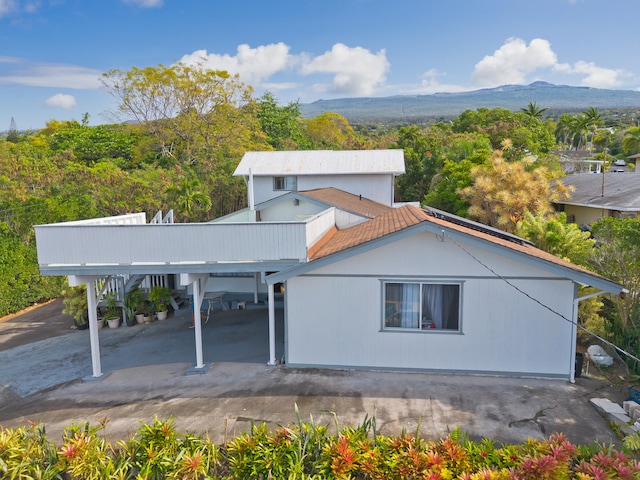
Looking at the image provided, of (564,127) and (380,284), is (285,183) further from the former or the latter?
(564,127)

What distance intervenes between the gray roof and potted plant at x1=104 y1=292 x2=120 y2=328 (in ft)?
72.8

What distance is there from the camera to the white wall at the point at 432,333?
10.3 meters

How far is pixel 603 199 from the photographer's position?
23.5 metres

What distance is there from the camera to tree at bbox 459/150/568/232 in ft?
66.6

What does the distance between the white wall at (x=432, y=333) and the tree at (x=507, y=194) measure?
10483 millimetres

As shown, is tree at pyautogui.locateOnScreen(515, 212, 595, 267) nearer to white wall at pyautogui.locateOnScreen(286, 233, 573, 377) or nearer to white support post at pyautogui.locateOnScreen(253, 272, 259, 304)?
white wall at pyautogui.locateOnScreen(286, 233, 573, 377)

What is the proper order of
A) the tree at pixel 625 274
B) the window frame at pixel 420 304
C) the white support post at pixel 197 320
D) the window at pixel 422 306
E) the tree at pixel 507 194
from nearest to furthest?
the window frame at pixel 420 304 → the window at pixel 422 306 → the tree at pixel 625 274 → the white support post at pixel 197 320 → the tree at pixel 507 194

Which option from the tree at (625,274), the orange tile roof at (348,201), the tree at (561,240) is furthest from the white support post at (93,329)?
the tree at (561,240)

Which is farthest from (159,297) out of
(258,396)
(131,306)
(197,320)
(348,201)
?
(348,201)

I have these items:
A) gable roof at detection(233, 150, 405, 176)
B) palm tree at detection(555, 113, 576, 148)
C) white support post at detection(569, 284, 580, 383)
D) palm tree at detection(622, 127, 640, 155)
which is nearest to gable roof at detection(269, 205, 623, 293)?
white support post at detection(569, 284, 580, 383)

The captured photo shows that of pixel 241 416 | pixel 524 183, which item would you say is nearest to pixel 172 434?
pixel 241 416

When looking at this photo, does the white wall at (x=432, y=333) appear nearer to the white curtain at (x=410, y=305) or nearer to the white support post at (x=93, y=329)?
the white curtain at (x=410, y=305)

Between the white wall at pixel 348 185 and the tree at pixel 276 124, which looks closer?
the white wall at pixel 348 185

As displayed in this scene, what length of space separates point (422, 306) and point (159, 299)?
32.3 ft
